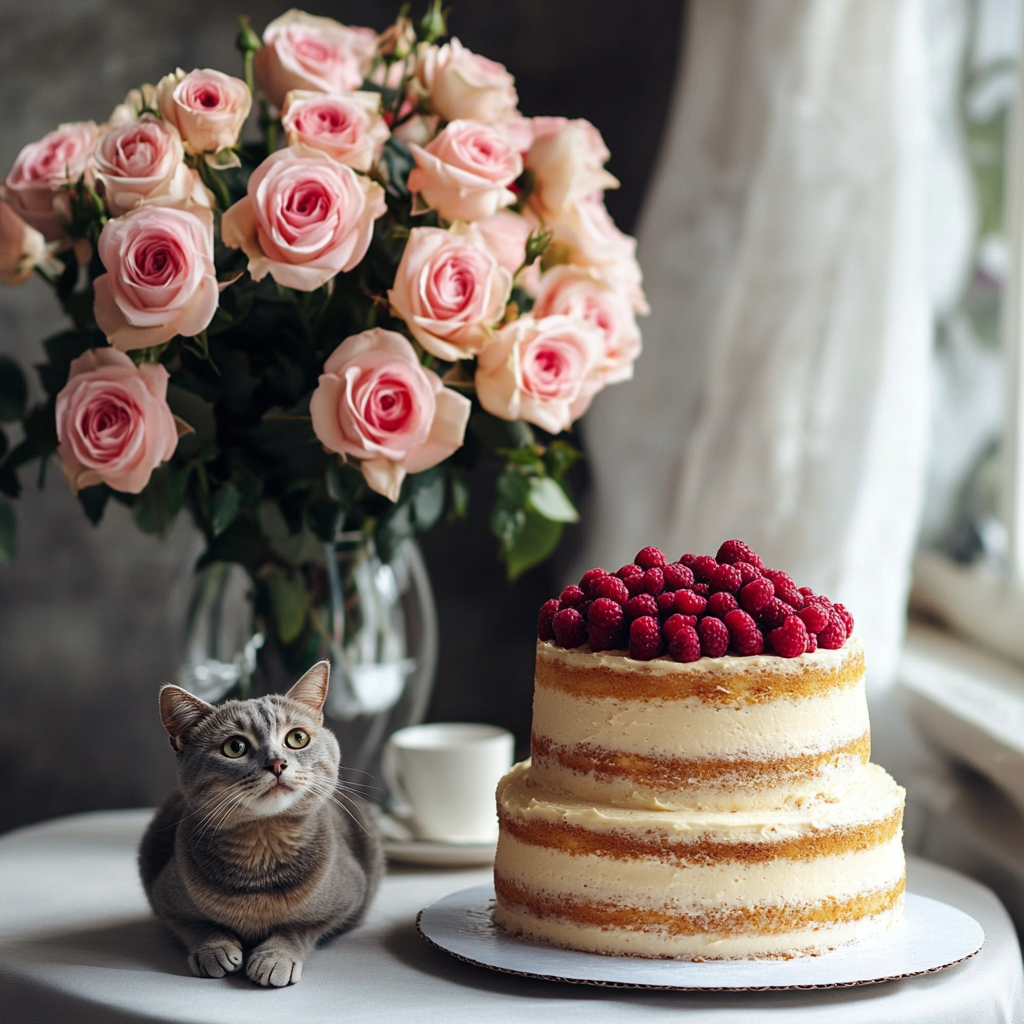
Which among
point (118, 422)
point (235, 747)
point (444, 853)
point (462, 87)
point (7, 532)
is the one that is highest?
point (462, 87)

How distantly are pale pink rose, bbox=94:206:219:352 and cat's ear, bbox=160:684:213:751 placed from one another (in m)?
0.34

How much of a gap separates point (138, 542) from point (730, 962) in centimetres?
150

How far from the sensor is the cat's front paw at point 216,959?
3.24 ft

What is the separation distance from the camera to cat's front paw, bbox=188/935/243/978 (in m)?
0.99

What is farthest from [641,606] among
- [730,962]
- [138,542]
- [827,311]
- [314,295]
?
[138,542]

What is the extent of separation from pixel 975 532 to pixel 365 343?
1.39 metres

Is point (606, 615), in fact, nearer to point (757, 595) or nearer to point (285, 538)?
point (757, 595)

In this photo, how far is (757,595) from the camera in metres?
0.98

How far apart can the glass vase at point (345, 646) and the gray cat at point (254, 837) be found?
0.97 ft

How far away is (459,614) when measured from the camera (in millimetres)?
2270

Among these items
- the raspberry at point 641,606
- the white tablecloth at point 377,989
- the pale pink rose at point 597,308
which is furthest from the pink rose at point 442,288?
the white tablecloth at point 377,989

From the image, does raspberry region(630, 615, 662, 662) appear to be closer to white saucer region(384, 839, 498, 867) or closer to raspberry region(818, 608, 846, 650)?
raspberry region(818, 608, 846, 650)

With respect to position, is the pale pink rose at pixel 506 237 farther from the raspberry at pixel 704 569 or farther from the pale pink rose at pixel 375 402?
the raspberry at pixel 704 569

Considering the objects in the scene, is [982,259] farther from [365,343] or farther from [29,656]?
[29,656]
